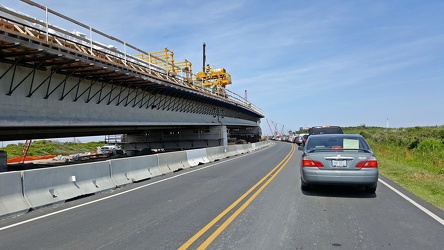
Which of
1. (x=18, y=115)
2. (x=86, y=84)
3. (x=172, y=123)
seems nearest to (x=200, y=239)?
(x=18, y=115)

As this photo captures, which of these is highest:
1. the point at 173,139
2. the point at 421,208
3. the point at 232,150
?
the point at 173,139

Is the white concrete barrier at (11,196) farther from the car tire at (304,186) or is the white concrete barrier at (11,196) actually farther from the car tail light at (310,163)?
the car tire at (304,186)

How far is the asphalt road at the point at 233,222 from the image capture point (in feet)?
17.5

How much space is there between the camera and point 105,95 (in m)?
18.7

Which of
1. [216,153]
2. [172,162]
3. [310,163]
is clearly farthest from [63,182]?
[216,153]

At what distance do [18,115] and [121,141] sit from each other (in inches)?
1030

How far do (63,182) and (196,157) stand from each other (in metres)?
11.5

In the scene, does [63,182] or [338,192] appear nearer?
[63,182]

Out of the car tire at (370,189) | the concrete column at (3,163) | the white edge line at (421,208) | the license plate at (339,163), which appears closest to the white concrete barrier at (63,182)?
the license plate at (339,163)

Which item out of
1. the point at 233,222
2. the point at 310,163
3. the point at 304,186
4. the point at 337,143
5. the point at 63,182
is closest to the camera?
the point at 233,222

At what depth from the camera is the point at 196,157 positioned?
67.3 feet

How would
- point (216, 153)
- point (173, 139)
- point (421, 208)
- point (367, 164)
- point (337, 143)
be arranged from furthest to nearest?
1. point (173, 139)
2. point (216, 153)
3. point (337, 143)
4. point (367, 164)
5. point (421, 208)

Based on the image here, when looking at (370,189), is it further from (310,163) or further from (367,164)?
(310,163)

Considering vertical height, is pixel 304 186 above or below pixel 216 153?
below
